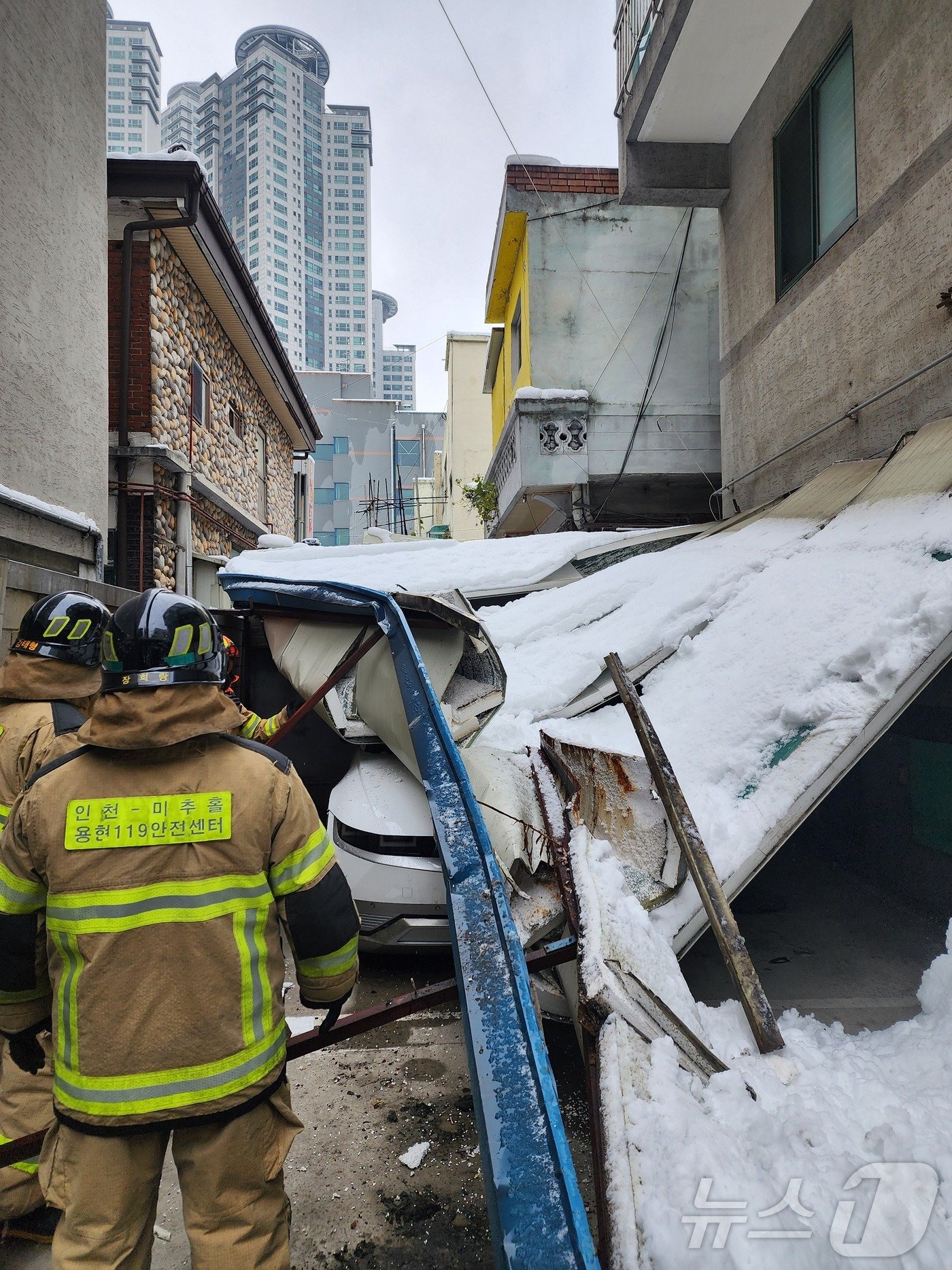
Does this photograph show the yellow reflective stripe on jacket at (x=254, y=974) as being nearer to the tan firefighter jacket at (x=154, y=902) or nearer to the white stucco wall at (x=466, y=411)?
the tan firefighter jacket at (x=154, y=902)

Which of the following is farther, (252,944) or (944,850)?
(944,850)

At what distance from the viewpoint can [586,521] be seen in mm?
8789

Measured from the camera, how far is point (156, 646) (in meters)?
1.44

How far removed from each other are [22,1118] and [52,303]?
19.8 ft

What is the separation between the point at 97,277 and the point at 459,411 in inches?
806

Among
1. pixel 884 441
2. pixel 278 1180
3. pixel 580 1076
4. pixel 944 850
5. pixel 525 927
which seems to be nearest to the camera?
pixel 278 1180

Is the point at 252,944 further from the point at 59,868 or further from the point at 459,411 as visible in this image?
the point at 459,411

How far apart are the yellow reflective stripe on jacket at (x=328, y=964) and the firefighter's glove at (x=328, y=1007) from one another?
0.06m

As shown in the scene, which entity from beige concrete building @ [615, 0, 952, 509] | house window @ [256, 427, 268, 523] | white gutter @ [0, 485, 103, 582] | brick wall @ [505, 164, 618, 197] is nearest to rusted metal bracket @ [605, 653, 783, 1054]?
beige concrete building @ [615, 0, 952, 509]

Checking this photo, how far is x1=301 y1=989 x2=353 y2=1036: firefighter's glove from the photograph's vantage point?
1.60 meters

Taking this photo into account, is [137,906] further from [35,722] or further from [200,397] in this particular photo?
[200,397]

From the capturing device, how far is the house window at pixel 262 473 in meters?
14.3

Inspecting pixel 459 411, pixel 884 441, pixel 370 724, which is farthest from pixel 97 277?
pixel 459 411

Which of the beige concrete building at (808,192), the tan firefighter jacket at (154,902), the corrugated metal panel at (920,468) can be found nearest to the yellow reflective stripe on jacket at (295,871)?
the tan firefighter jacket at (154,902)
